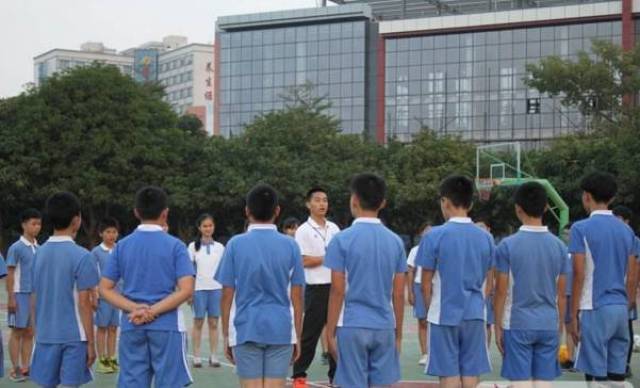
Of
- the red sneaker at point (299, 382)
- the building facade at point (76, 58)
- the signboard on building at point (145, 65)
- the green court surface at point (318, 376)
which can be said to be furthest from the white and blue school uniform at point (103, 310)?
the building facade at point (76, 58)

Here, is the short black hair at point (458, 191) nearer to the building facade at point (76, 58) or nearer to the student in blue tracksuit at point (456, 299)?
the student in blue tracksuit at point (456, 299)

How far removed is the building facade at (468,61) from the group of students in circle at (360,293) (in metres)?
53.2

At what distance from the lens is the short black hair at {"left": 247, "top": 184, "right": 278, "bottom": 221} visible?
6000 millimetres

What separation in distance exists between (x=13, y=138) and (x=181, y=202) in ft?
22.5

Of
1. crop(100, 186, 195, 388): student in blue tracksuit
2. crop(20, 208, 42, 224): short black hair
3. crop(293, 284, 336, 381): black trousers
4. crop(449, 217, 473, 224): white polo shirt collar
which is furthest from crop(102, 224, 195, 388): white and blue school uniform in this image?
crop(20, 208, 42, 224): short black hair

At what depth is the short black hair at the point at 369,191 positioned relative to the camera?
5969mm

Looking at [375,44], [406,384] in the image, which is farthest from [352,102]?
[406,384]

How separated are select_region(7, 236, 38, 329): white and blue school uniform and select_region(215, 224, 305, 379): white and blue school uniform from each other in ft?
13.7

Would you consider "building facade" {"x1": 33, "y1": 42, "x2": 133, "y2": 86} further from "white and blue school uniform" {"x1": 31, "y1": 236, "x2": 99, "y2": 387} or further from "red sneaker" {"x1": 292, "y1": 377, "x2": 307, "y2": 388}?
"white and blue school uniform" {"x1": 31, "y1": 236, "x2": 99, "y2": 387}

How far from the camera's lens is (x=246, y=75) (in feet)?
238

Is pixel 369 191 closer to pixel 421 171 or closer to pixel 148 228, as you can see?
pixel 148 228

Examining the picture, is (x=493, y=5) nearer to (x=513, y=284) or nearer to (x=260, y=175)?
(x=260, y=175)

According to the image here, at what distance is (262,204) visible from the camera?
6.00 metres

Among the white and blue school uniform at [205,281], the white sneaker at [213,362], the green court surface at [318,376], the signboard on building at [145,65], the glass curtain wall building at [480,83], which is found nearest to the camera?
the green court surface at [318,376]
